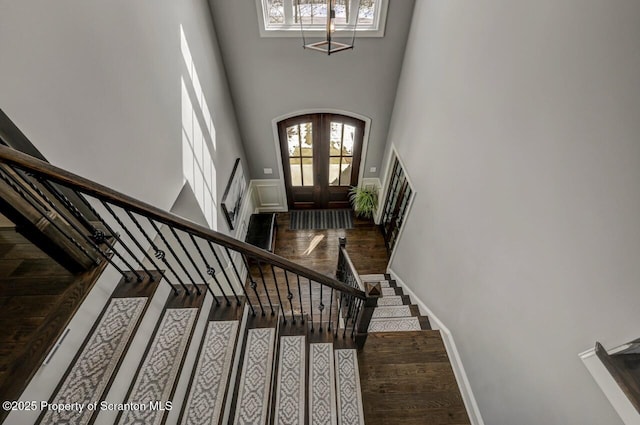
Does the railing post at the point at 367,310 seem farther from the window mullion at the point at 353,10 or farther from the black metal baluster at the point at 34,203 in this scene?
the window mullion at the point at 353,10

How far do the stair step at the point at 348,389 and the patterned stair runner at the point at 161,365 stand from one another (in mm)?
1157

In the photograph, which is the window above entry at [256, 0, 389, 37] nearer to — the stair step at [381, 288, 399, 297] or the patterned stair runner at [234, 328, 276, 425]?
the stair step at [381, 288, 399, 297]

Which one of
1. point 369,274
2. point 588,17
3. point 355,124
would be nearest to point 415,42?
point 355,124

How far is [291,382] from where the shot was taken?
203 cm

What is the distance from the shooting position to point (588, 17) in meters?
1.26

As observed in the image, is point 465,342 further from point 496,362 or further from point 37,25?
point 37,25

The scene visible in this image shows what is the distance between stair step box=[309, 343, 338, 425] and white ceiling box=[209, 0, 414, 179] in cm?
363

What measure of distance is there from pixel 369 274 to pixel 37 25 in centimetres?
448

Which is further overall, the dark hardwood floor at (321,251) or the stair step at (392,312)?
the dark hardwood floor at (321,251)

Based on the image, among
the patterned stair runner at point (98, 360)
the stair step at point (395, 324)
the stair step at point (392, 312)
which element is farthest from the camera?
the stair step at point (392, 312)

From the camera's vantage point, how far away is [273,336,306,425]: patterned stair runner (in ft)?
6.26

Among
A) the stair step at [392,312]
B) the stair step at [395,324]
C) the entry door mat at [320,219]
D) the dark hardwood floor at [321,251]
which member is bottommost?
the stair step at [395,324]

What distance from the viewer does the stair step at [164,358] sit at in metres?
1.53

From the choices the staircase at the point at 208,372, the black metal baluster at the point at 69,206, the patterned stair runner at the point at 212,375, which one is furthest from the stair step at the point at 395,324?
the black metal baluster at the point at 69,206
